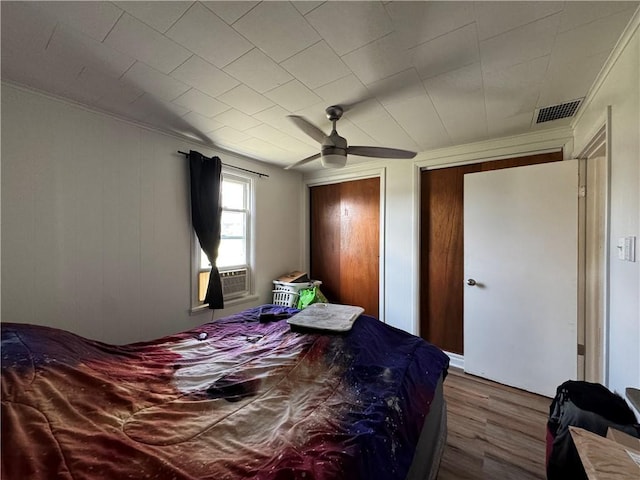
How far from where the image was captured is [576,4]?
3.66 feet

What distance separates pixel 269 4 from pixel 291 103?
794 millimetres

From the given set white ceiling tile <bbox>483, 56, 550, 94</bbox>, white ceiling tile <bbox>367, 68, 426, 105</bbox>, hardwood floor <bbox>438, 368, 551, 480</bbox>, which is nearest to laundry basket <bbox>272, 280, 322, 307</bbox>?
hardwood floor <bbox>438, 368, 551, 480</bbox>

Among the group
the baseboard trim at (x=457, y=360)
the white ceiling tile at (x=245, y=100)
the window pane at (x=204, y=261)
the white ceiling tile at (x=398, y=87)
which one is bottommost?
the baseboard trim at (x=457, y=360)

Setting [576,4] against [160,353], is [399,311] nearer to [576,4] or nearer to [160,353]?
[160,353]

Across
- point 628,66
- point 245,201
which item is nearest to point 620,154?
point 628,66

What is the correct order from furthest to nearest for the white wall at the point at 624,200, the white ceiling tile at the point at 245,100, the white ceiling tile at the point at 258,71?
1. the white ceiling tile at the point at 245,100
2. the white ceiling tile at the point at 258,71
3. the white wall at the point at 624,200

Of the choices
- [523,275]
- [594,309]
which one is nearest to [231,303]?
[523,275]

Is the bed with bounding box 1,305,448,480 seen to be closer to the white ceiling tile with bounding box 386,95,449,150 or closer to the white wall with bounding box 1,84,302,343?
the white wall with bounding box 1,84,302,343

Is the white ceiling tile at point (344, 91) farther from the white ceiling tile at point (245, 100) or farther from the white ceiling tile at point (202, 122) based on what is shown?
the white ceiling tile at point (202, 122)

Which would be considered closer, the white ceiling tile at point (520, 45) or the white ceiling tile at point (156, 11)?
the white ceiling tile at point (156, 11)

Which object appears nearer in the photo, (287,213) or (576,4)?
(576,4)

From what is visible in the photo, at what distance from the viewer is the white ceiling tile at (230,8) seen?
1.11 m

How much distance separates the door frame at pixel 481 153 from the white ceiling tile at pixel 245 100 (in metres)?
1.90

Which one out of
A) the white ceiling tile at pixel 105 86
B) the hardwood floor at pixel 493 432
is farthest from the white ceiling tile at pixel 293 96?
the hardwood floor at pixel 493 432
